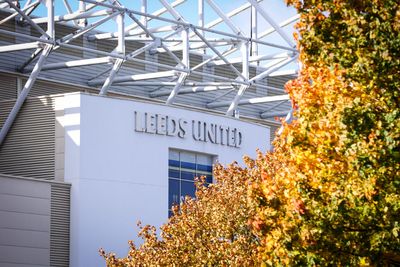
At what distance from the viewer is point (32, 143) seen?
57.2 m

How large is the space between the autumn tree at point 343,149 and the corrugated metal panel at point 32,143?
106ft

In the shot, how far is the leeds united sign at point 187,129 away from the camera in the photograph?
191 ft

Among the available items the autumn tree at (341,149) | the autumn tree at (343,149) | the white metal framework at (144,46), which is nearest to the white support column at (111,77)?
the white metal framework at (144,46)

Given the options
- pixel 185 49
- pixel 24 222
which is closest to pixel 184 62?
pixel 185 49

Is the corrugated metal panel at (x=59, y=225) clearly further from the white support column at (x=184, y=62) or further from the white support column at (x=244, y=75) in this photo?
the white support column at (x=244, y=75)

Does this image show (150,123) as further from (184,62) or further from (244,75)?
(244,75)

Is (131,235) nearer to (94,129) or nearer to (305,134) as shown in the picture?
(94,129)

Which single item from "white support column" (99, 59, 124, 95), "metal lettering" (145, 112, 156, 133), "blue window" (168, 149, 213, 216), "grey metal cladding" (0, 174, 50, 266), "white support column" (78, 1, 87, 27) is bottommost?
"grey metal cladding" (0, 174, 50, 266)

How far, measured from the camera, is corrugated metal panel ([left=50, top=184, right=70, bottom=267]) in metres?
54.1

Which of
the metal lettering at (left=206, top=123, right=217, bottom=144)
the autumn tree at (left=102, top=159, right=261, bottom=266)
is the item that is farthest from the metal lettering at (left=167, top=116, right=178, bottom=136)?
the autumn tree at (left=102, top=159, right=261, bottom=266)

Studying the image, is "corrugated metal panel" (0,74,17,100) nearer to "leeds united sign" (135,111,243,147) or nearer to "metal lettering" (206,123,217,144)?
"leeds united sign" (135,111,243,147)

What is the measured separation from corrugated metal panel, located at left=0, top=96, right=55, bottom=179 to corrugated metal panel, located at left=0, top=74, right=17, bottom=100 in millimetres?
4499

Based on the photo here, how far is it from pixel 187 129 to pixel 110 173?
17.0 feet

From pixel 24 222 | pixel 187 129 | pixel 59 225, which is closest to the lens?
pixel 24 222
